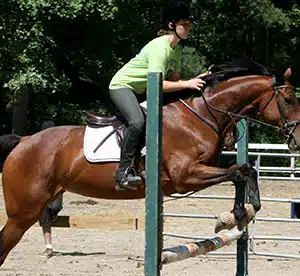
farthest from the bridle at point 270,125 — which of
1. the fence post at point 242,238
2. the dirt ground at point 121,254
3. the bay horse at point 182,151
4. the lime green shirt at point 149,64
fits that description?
the dirt ground at point 121,254

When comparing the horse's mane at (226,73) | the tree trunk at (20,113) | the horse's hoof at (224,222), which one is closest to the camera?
the horse's hoof at (224,222)

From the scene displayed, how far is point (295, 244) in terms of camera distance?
10070 millimetres

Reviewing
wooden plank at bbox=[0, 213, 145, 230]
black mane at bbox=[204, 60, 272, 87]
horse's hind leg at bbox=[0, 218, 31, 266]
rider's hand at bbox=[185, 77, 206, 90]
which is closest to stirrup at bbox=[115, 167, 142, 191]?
rider's hand at bbox=[185, 77, 206, 90]

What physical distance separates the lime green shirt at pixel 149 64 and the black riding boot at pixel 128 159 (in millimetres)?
408

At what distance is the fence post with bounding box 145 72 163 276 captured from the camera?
4.68 m

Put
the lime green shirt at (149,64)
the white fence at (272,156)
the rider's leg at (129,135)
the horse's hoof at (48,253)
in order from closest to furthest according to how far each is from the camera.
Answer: the lime green shirt at (149,64), the rider's leg at (129,135), the horse's hoof at (48,253), the white fence at (272,156)

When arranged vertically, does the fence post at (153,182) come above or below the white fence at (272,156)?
above

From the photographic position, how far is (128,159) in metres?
6.35

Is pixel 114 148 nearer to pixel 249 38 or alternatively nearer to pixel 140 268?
pixel 140 268

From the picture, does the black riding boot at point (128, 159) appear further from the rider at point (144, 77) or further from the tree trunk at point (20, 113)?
the tree trunk at point (20, 113)

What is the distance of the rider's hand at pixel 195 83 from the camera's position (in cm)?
632

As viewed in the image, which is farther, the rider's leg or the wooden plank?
the wooden plank

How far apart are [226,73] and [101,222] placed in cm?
464

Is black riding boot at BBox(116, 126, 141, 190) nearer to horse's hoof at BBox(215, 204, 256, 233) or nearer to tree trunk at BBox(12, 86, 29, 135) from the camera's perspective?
horse's hoof at BBox(215, 204, 256, 233)
